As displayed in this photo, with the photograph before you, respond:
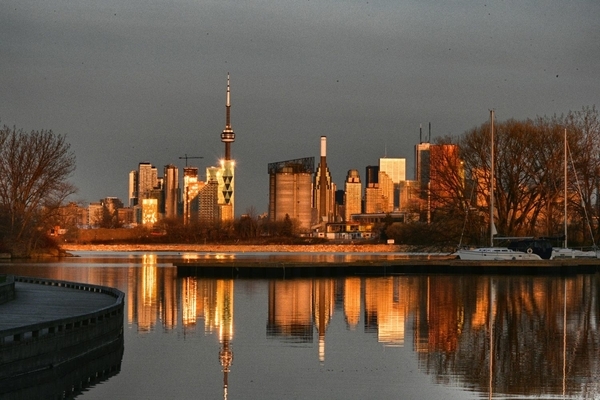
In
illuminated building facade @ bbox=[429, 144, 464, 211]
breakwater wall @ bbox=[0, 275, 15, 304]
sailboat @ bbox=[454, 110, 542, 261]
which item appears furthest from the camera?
illuminated building facade @ bbox=[429, 144, 464, 211]

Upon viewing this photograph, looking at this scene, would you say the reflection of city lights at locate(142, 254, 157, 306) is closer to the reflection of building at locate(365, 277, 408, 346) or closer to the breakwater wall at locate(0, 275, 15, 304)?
the reflection of building at locate(365, 277, 408, 346)

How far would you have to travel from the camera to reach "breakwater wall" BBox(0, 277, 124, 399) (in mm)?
21641

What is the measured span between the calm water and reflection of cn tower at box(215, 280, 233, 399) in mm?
45

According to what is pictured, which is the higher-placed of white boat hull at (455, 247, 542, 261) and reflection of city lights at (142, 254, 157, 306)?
white boat hull at (455, 247, 542, 261)

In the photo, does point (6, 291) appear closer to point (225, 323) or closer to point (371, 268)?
point (225, 323)

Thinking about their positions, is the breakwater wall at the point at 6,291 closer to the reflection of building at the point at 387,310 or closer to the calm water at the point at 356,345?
the calm water at the point at 356,345

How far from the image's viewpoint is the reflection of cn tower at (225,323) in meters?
26.0

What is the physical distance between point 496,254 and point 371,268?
962 cm

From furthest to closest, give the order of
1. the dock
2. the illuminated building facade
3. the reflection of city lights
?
the illuminated building facade
the dock
the reflection of city lights

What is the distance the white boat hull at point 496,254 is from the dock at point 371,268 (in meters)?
0.76

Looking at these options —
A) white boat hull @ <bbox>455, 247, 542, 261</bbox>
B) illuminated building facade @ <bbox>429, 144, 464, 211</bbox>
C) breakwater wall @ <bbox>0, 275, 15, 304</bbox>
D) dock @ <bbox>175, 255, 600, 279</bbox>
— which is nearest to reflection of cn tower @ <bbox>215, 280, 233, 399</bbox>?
breakwater wall @ <bbox>0, 275, 15, 304</bbox>

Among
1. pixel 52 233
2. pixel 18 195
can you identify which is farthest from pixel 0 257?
pixel 52 233

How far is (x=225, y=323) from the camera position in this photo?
36094 millimetres

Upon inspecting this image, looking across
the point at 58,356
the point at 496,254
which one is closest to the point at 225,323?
the point at 58,356
